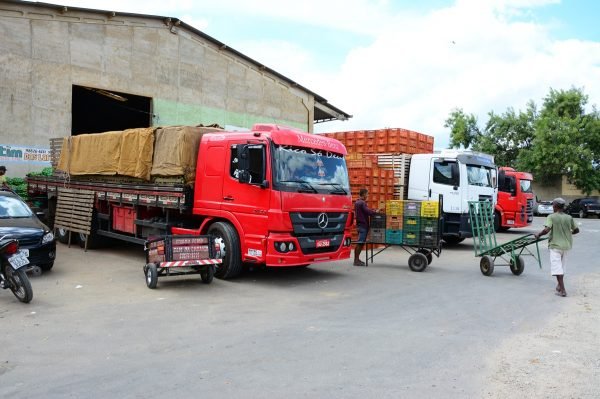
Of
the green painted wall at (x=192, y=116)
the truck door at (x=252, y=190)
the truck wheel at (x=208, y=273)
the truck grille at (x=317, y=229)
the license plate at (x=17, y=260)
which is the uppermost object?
the green painted wall at (x=192, y=116)

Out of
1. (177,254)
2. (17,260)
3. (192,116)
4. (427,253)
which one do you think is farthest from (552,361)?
(192,116)

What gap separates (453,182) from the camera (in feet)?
50.1

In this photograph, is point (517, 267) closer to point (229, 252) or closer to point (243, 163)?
point (229, 252)

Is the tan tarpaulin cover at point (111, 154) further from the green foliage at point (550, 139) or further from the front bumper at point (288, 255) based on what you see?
the green foliage at point (550, 139)

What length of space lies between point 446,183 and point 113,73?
45.0 ft

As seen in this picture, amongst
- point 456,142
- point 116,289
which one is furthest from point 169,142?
point 456,142

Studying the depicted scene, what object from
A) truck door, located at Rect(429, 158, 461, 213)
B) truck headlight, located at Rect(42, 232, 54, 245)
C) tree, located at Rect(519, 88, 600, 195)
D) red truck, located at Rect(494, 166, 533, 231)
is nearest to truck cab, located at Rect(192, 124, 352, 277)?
truck headlight, located at Rect(42, 232, 54, 245)

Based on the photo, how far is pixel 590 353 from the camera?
562cm

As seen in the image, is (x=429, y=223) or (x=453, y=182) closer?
(x=429, y=223)

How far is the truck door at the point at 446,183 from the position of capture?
50.1ft

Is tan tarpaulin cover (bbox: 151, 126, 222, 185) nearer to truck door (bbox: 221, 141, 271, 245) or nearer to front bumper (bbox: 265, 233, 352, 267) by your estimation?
truck door (bbox: 221, 141, 271, 245)

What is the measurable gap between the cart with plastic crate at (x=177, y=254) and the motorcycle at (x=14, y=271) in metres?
1.99

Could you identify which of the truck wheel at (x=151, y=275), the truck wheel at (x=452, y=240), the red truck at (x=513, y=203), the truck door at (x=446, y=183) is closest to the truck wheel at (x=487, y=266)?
the truck door at (x=446, y=183)

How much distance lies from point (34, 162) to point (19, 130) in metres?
1.27
